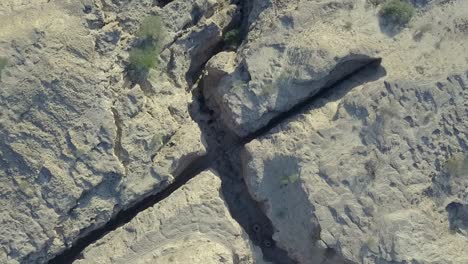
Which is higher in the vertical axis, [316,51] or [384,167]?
[316,51]

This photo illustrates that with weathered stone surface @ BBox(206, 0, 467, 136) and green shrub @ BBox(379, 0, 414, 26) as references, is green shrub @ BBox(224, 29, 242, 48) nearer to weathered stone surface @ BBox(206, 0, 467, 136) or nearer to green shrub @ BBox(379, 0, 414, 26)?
weathered stone surface @ BBox(206, 0, 467, 136)

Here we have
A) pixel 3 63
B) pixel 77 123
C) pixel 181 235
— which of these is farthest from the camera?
pixel 181 235

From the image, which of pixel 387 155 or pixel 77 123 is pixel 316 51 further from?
pixel 77 123

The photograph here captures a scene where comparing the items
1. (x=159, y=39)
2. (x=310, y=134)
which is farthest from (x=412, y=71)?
(x=159, y=39)

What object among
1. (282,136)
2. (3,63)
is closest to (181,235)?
(282,136)

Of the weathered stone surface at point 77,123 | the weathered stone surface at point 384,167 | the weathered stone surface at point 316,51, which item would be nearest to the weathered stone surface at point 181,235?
the weathered stone surface at point 77,123
